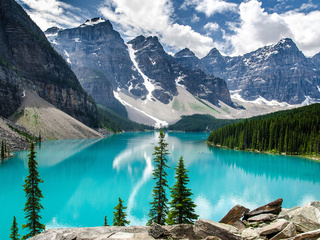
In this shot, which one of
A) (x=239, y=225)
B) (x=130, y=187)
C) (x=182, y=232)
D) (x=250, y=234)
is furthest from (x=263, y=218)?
(x=130, y=187)

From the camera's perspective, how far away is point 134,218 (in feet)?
90.0

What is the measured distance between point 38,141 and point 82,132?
36934 mm

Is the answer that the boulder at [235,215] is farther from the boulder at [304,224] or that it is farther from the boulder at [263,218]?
the boulder at [304,224]

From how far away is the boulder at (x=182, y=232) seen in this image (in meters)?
11.7

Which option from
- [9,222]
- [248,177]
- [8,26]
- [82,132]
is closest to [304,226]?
[9,222]

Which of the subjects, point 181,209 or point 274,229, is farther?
point 181,209

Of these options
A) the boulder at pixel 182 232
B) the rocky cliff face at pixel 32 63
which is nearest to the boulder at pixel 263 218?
the boulder at pixel 182 232

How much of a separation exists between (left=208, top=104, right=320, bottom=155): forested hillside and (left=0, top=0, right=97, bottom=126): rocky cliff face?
11311 centimetres

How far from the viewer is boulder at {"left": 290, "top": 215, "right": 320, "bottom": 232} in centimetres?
1061

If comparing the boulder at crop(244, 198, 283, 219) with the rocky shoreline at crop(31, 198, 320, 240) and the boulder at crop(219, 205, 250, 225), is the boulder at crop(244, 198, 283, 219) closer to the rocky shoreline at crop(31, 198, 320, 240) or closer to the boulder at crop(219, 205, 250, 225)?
the rocky shoreline at crop(31, 198, 320, 240)

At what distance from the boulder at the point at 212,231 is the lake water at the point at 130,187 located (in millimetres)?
15963

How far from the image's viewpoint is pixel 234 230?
11750mm

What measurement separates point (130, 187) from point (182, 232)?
29.4m

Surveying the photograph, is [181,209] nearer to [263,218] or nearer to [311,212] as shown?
[263,218]
